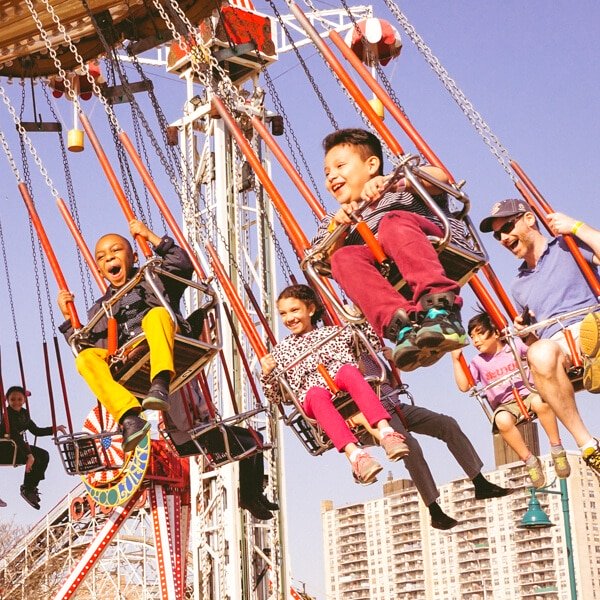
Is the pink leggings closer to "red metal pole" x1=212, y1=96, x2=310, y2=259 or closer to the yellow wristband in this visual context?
"red metal pole" x1=212, y1=96, x2=310, y2=259

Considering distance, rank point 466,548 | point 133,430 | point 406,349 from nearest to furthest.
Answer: point 406,349, point 133,430, point 466,548

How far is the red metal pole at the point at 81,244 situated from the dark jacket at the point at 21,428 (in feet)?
8.49

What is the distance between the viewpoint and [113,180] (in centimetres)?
827

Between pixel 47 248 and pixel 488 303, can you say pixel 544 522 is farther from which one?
pixel 47 248

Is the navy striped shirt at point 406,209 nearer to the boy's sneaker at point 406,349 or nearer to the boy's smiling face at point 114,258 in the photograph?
the boy's sneaker at point 406,349

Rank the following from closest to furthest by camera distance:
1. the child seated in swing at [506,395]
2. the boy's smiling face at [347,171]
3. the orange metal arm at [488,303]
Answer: the boy's smiling face at [347,171]
the orange metal arm at [488,303]
the child seated in swing at [506,395]

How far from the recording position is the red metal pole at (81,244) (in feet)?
26.2

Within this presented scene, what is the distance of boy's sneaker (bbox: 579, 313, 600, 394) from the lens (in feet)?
20.9

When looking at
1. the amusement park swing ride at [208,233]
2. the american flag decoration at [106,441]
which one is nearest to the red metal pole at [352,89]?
the amusement park swing ride at [208,233]

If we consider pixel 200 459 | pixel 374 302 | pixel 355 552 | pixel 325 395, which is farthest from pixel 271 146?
pixel 355 552

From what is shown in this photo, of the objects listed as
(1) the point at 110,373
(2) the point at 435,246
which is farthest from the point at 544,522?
(2) the point at 435,246

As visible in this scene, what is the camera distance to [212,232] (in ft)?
→ 55.1

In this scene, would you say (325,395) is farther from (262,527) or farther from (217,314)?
(262,527)

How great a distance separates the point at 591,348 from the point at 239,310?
2592mm
